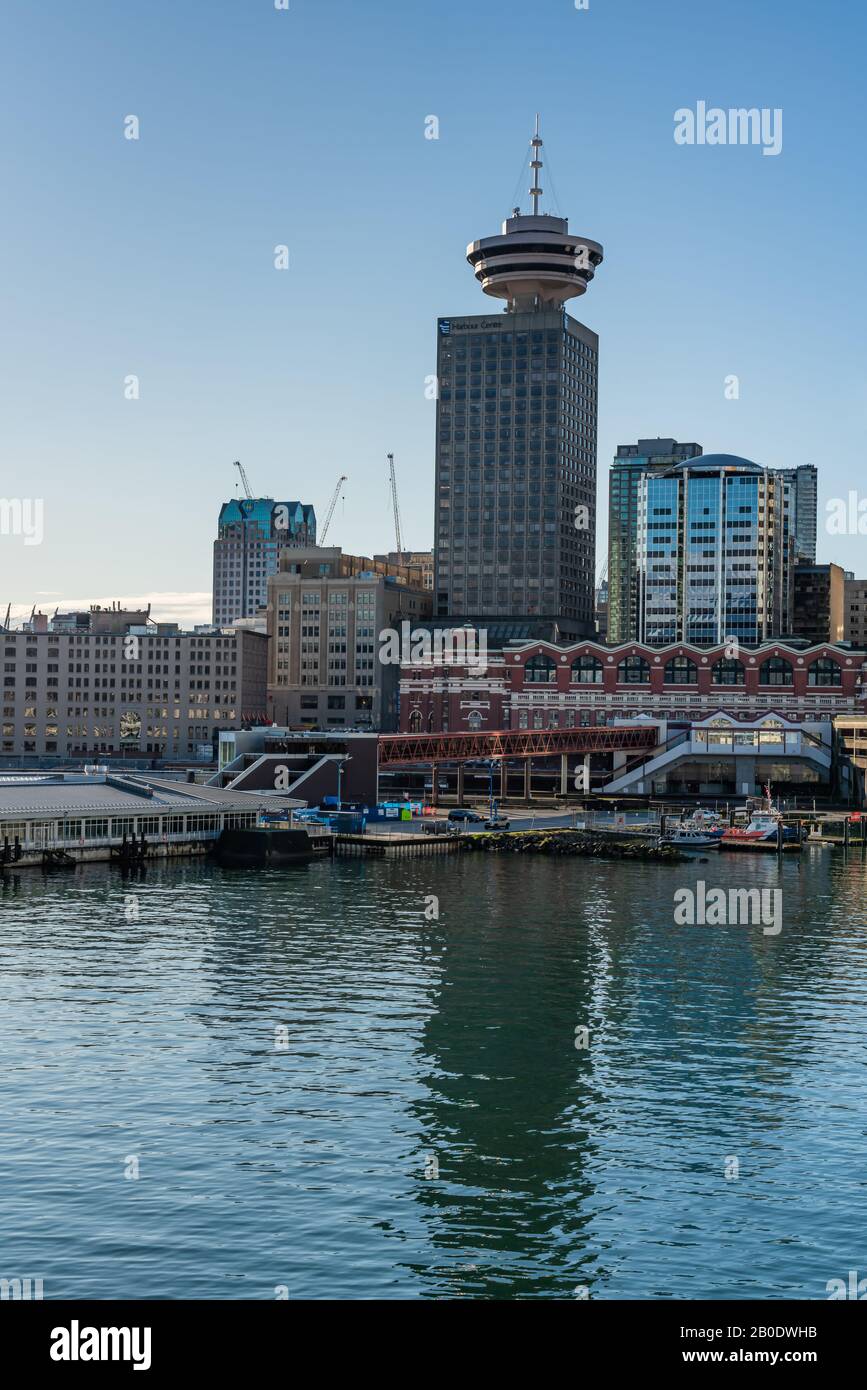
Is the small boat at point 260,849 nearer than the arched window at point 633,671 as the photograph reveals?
Yes

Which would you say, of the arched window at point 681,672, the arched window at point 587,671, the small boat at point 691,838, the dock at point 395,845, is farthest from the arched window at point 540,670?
the dock at point 395,845

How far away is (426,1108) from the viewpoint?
43.7 metres

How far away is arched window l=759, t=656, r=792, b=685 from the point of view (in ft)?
598

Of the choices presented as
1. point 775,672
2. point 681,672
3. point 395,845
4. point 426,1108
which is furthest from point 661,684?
point 426,1108

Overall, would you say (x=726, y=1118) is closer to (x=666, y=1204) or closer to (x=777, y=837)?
(x=666, y=1204)

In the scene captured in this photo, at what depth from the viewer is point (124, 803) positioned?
11531 cm

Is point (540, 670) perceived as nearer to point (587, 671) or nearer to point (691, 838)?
point (587, 671)

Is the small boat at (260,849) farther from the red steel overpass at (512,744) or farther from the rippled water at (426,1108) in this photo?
the rippled water at (426,1108)

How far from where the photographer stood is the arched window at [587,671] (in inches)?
7298

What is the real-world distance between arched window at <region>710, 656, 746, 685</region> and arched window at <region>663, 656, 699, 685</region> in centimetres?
240

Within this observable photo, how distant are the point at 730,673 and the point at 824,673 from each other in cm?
1170

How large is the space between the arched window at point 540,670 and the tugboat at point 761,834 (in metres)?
51.3

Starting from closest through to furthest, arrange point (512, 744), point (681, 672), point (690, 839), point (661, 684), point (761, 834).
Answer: point (690, 839) → point (761, 834) → point (512, 744) → point (661, 684) → point (681, 672)
